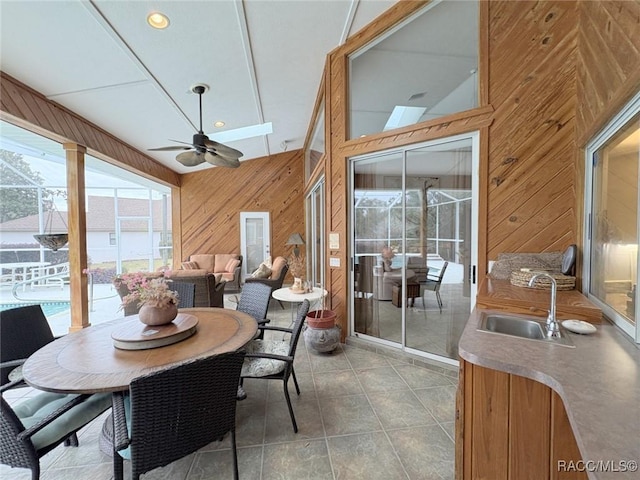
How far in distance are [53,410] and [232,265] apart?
226 inches

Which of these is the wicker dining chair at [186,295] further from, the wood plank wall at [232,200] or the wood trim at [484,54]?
the wood plank wall at [232,200]

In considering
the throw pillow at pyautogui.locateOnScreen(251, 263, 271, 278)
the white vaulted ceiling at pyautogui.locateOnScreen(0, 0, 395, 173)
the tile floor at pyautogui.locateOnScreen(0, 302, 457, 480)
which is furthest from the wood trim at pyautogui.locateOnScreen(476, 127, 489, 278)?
the throw pillow at pyautogui.locateOnScreen(251, 263, 271, 278)

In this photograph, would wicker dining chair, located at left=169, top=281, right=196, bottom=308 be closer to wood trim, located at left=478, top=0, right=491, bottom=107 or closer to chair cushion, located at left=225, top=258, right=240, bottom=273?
wood trim, located at left=478, top=0, right=491, bottom=107

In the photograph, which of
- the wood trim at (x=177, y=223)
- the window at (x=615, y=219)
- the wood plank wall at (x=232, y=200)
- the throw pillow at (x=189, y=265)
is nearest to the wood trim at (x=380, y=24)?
the window at (x=615, y=219)

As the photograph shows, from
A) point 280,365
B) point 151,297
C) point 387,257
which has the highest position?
point 387,257

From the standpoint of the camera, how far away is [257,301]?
277 centimetres

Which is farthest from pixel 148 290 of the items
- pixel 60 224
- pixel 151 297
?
pixel 60 224

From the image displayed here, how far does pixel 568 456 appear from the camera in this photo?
3.56ft

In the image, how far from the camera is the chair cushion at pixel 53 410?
1.40 meters

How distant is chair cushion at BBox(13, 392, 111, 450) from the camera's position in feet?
4.61

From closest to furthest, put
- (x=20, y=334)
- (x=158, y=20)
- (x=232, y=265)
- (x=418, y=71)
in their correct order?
(x=20, y=334) < (x=158, y=20) < (x=418, y=71) < (x=232, y=265)

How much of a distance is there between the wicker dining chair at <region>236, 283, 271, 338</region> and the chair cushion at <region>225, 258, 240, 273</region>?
446cm

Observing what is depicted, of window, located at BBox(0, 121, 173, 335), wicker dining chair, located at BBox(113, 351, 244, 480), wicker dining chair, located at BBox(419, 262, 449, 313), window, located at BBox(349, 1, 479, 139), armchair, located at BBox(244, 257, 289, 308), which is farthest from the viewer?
window, located at BBox(0, 121, 173, 335)

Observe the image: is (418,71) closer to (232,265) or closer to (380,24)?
(380,24)
